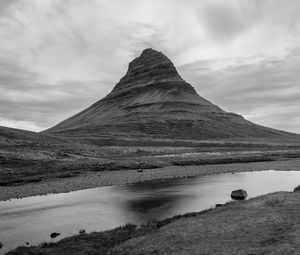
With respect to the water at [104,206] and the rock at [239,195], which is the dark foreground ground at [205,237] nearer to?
the water at [104,206]

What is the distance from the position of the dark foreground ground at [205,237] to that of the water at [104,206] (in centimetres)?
402

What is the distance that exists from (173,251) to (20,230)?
634 inches

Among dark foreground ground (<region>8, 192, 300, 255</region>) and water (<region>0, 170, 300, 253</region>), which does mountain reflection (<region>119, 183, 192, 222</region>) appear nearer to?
water (<region>0, 170, 300, 253</region>)

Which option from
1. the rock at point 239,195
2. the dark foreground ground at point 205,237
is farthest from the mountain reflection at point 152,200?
the dark foreground ground at point 205,237

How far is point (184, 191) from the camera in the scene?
53844mm

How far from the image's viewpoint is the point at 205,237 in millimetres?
24891

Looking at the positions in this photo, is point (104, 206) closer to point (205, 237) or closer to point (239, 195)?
point (239, 195)

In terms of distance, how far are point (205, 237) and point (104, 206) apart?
20.2 metres

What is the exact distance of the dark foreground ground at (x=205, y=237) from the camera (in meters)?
22.3

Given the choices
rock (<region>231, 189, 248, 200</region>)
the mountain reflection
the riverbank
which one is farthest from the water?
the riverbank

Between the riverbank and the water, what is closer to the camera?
the water

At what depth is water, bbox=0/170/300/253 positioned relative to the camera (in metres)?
32.4

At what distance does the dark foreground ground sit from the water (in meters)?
4.02

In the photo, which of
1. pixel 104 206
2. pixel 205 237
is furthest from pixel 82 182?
pixel 205 237
